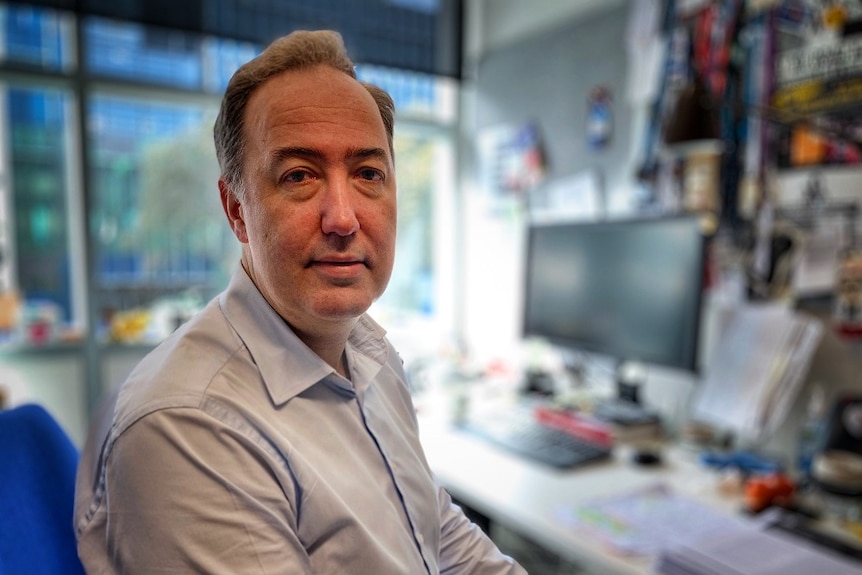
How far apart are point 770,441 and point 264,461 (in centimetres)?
156

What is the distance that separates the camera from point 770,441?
166cm

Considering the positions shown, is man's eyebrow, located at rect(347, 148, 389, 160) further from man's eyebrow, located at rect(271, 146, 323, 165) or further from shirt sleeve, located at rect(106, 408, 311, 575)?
shirt sleeve, located at rect(106, 408, 311, 575)

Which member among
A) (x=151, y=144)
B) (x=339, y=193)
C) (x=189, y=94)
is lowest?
(x=339, y=193)

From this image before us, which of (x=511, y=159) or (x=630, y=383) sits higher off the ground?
(x=511, y=159)

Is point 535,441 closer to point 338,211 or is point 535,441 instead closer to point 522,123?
point 338,211

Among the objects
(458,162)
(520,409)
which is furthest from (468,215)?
(520,409)

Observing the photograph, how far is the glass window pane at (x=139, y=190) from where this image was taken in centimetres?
218

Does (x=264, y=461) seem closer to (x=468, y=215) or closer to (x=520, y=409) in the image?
(x=520, y=409)

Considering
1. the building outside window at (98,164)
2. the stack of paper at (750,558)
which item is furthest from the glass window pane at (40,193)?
the stack of paper at (750,558)

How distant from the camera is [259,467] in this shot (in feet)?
1.75

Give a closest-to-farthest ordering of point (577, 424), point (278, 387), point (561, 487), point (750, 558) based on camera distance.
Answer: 1. point (278, 387)
2. point (750, 558)
3. point (561, 487)
4. point (577, 424)

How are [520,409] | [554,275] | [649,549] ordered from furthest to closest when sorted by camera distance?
[554,275] → [520,409] → [649,549]

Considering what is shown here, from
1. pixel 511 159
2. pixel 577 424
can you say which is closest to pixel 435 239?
pixel 511 159

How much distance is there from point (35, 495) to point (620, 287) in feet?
5.01
